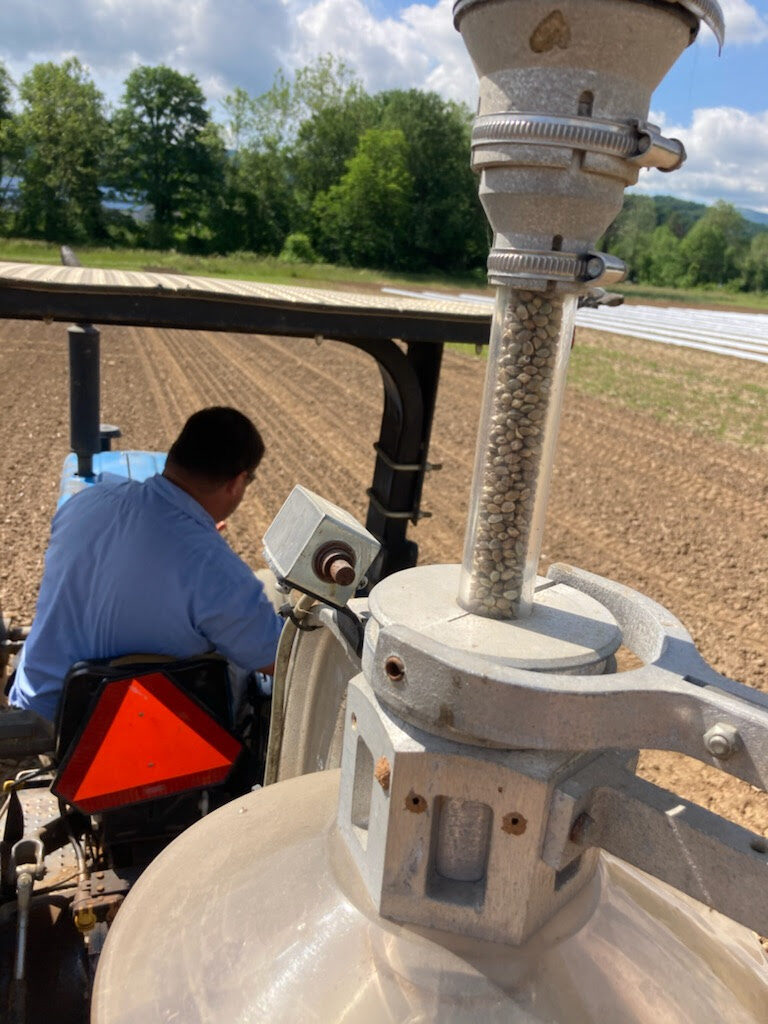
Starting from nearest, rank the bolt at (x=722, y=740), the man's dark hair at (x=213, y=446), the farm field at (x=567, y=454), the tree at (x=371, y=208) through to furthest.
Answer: the bolt at (x=722, y=740), the man's dark hair at (x=213, y=446), the farm field at (x=567, y=454), the tree at (x=371, y=208)

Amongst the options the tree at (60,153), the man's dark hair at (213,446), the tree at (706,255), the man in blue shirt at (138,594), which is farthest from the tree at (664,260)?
the man in blue shirt at (138,594)

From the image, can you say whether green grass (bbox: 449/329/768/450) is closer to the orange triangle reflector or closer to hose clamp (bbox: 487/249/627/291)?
the orange triangle reflector

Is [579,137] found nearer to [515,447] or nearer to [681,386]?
[515,447]

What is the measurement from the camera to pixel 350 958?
97cm

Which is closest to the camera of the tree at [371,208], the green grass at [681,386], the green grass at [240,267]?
the green grass at [681,386]

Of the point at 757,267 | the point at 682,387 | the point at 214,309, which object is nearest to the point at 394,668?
the point at 214,309

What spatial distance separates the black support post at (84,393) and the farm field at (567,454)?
72.3 inches

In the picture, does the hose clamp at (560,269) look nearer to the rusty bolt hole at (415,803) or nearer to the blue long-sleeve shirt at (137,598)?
the rusty bolt hole at (415,803)

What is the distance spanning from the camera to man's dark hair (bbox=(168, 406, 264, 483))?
99.2 inches

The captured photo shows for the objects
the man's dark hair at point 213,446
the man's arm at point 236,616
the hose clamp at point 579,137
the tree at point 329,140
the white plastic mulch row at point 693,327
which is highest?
the tree at point 329,140

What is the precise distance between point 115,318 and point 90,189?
165 ft

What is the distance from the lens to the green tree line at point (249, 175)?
1790 inches

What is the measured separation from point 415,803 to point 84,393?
12.2 ft

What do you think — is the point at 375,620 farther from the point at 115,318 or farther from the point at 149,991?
the point at 115,318
